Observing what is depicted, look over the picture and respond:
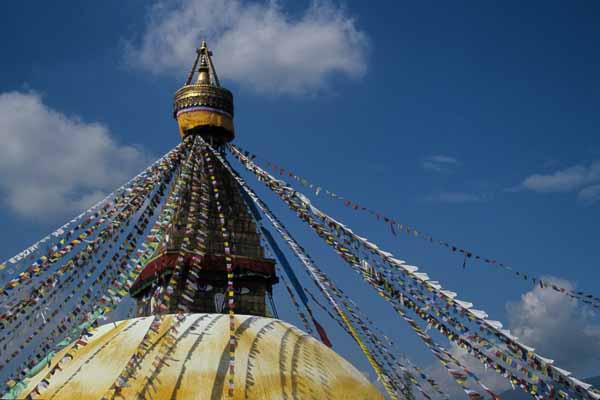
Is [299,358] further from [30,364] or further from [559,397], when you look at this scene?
[30,364]

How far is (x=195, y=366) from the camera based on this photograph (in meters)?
7.93

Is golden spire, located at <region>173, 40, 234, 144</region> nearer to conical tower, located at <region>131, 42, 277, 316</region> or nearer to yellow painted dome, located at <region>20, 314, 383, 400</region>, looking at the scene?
conical tower, located at <region>131, 42, 277, 316</region>

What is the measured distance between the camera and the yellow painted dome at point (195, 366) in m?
7.69

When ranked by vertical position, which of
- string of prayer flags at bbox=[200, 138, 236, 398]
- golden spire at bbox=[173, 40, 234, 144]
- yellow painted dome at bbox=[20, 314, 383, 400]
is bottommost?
yellow painted dome at bbox=[20, 314, 383, 400]

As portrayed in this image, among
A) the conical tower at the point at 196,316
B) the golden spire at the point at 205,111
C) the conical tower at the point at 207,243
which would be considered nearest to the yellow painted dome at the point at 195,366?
the conical tower at the point at 196,316

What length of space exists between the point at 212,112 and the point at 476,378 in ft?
24.9

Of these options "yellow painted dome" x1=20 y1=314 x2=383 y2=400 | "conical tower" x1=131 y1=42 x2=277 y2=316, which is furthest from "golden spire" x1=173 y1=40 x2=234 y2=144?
"yellow painted dome" x1=20 y1=314 x2=383 y2=400

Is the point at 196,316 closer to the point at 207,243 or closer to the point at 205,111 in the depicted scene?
the point at 207,243

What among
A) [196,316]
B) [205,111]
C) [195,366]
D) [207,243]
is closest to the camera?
[195,366]

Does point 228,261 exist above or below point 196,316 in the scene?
above

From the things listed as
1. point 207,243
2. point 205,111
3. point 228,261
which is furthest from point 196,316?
point 205,111

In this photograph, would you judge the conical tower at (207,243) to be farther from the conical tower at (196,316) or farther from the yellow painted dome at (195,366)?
the yellow painted dome at (195,366)

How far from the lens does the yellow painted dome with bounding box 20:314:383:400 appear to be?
25.2 ft

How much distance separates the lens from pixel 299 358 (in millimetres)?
8773
